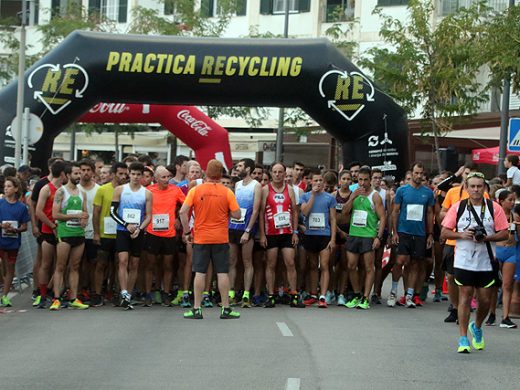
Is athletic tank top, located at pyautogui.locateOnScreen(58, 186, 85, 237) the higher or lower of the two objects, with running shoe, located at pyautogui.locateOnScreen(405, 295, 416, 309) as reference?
higher

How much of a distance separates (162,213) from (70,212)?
1288 mm

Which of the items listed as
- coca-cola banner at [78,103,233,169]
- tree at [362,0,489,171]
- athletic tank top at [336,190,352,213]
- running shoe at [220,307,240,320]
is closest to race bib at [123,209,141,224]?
running shoe at [220,307,240,320]

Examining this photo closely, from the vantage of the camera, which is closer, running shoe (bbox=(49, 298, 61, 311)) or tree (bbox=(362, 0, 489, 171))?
running shoe (bbox=(49, 298, 61, 311))

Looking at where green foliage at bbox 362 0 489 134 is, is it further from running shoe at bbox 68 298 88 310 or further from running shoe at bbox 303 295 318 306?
running shoe at bbox 68 298 88 310

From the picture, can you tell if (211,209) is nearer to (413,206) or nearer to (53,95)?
(413,206)

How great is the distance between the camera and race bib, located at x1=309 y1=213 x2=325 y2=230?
1692 cm

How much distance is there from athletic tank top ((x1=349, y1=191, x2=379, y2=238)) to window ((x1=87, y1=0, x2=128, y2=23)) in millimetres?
35533

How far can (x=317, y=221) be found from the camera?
1692cm

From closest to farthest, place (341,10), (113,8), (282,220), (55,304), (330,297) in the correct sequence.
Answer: (55,304), (282,220), (330,297), (341,10), (113,8)

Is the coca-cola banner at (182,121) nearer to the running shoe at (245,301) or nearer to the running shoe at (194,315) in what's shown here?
the running shoe at (245,301)

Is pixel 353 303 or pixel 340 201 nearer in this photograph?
pixel 353 303

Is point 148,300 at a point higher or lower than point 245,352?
lower

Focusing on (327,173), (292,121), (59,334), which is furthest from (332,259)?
(292,121)

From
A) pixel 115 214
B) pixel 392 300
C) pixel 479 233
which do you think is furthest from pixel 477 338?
pixel 115 214
